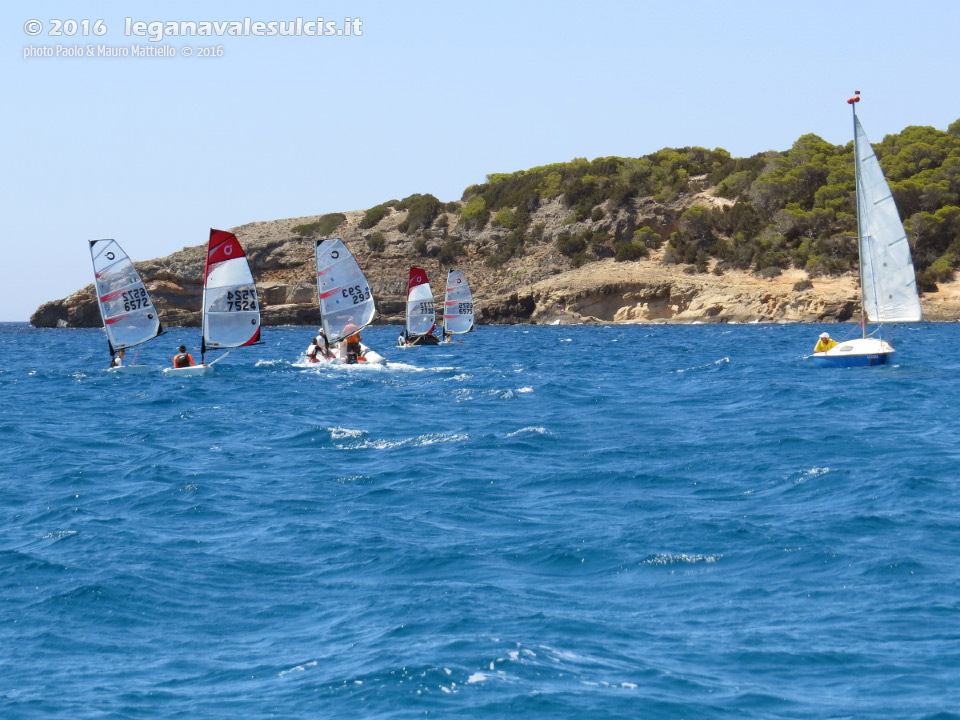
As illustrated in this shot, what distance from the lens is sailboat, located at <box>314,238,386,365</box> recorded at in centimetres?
3656

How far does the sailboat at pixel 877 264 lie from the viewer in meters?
33.1

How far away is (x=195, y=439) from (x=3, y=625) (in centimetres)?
1123

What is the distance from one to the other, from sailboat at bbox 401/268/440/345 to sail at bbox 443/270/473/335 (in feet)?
9.47

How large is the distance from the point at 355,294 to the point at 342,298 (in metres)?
0.48

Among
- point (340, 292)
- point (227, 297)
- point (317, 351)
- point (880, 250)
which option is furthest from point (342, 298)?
point (880, 250)

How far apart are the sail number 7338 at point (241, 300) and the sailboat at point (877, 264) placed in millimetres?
18245

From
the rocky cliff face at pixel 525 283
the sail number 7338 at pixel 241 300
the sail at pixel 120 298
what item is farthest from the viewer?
the rocky cliff face at pixel 525 283

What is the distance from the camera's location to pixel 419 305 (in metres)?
54.8

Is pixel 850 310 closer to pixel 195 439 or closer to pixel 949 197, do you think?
pixel 949 197

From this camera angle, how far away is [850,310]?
73.4m

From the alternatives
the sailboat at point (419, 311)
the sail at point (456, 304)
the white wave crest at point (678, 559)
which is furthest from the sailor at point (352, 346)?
the white wave crest at point (678, 559)

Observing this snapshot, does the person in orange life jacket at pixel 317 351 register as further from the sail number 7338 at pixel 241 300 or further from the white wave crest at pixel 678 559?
the white wave crest at pixel 678 559

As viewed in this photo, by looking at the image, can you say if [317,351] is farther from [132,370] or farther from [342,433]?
[342,433]

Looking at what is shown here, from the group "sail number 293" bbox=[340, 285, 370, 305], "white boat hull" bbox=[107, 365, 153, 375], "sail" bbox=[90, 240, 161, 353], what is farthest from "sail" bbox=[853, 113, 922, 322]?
"white boat hull" bbox=[107, 365, 153, 375]
